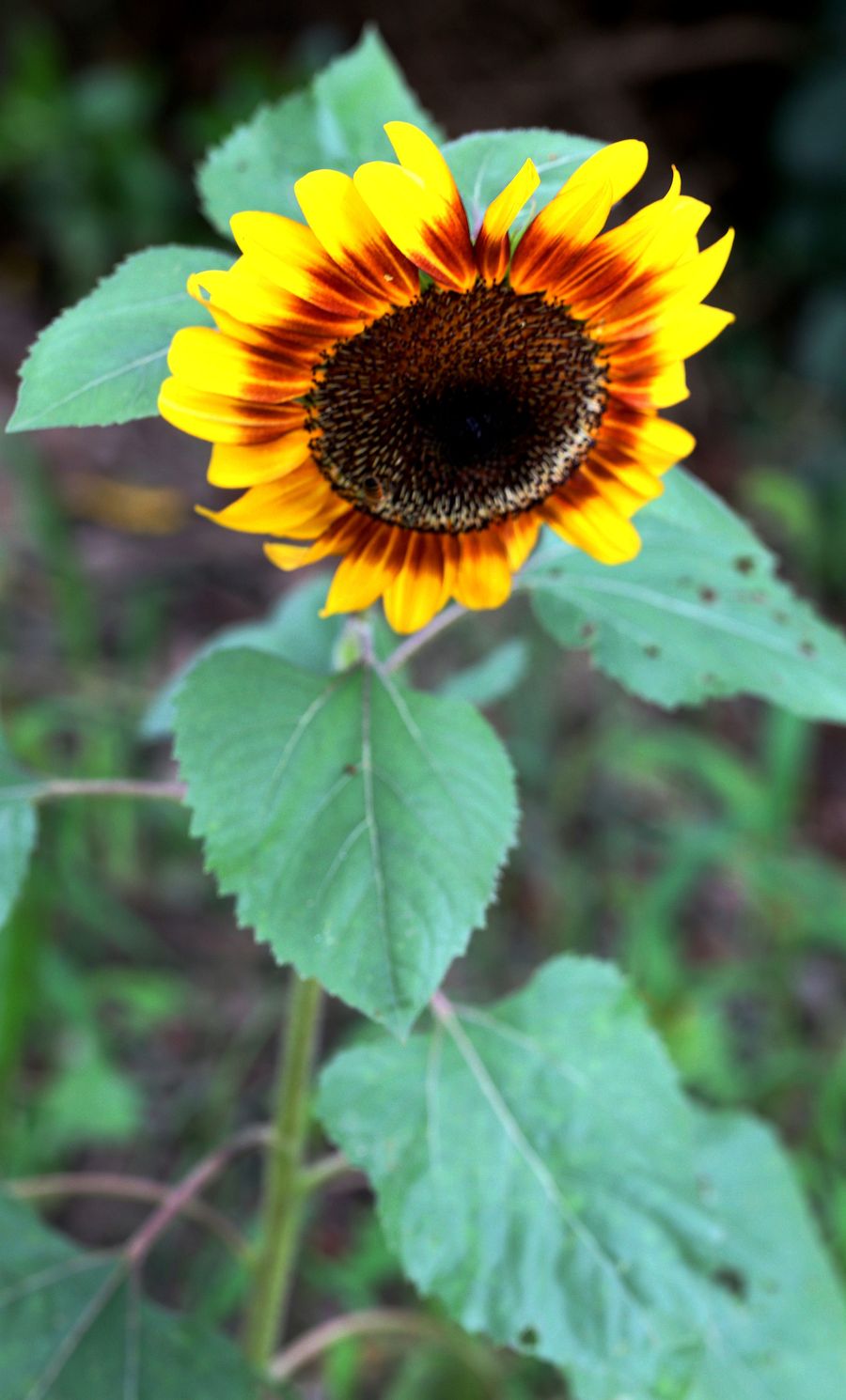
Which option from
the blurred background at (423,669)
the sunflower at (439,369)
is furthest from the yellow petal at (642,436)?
the blurred background at (423,669)

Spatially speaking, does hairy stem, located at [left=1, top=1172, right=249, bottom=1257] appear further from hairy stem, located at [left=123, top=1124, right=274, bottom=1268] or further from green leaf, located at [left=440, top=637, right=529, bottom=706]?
green leaf, located at [left=440, top=637, right=529, bottom=706]

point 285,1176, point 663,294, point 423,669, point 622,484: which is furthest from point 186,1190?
point 423,669

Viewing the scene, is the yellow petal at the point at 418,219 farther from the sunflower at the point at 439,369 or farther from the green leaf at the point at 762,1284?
the green leaf at the point at 762,1284

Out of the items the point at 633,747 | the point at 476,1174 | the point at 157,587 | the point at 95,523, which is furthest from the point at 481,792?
the point at 95,523

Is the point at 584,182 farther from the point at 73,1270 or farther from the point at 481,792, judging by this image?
the point at 73,1270

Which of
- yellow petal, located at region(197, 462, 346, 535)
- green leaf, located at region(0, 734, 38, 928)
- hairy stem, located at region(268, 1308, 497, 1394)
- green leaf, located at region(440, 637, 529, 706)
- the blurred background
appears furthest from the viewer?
the blurred background

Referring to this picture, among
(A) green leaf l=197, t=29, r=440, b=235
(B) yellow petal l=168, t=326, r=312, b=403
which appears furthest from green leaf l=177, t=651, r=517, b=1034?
(A) green leaf l=197, t=29, r=440, b=235
